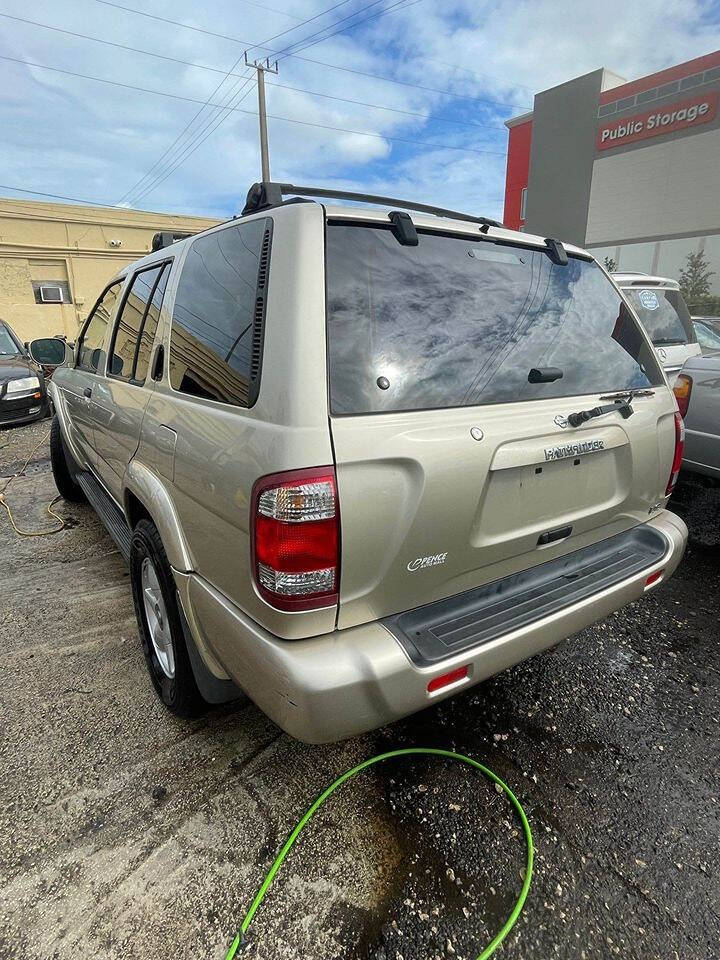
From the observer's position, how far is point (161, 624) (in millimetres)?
2492

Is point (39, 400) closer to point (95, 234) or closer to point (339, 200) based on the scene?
point (339, 200)

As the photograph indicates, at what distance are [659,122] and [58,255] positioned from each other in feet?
70.2

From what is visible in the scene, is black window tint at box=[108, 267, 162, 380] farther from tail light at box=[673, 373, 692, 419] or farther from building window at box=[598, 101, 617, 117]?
building window at box=[598, 101, 617, 117]

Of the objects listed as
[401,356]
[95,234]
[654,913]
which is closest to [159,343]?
[401,356]

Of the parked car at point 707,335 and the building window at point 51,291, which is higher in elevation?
the building window at point 51,291

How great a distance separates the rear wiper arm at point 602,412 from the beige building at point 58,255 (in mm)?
19173

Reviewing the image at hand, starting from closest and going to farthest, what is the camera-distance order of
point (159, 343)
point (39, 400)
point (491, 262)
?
1. point (491, 262)
2. point (159, 343)
3. point (39, 400)

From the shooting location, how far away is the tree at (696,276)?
19000 mm

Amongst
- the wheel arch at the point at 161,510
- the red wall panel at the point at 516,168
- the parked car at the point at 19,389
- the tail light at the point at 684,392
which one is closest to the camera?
the wheel arch at the point at 161,510

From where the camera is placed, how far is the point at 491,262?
6.78 feet

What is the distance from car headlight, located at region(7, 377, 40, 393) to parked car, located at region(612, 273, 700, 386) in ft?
27.4

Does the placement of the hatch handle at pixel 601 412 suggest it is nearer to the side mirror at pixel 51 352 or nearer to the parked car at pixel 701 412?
the parked car at pixel 701 412

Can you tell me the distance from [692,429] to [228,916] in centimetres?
405

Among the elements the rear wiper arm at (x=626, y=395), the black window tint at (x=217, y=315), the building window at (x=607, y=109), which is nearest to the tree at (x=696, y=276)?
the building window at (x=607, y=109)
